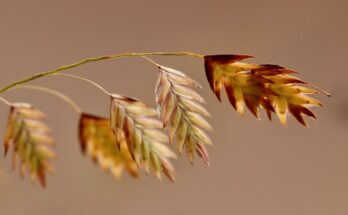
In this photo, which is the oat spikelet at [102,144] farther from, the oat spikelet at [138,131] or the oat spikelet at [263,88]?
the oat spikelet at [263,88]

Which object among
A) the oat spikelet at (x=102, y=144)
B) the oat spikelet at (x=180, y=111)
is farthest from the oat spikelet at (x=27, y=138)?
the oat spikelet at (x=180, y=111)

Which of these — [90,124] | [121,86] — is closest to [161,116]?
[90,124]

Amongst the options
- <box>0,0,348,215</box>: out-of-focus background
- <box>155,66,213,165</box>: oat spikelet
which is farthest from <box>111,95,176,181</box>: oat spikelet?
<box>0,0,348,215</box>: out-of-focus background

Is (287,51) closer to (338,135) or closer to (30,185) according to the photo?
(338,135)

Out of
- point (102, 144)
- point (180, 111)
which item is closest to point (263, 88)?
point (180, 111)

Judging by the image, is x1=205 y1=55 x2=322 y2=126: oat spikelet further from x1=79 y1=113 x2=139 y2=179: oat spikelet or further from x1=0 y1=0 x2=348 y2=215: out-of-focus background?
x1=0 y1=0 x2=348 y2=215: out-of-focus background

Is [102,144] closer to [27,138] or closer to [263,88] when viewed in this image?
[27,138]

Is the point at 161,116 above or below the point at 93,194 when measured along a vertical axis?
above
